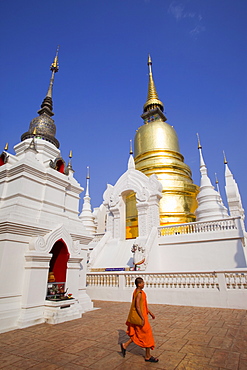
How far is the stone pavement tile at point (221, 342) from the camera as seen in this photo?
12.8ft

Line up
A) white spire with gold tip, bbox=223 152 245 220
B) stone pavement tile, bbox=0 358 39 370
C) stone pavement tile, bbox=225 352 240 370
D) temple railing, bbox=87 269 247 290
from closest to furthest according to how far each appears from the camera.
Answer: stone pavement tile, bbox=225 352 240 370
stone pavement tile, bbox=0 358 39 370
temple railing, bbox=87 269 247 290
white spire with gold tip, bbox=223 152 245 220

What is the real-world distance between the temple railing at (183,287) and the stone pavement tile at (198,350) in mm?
4168

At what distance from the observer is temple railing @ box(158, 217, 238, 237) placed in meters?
11.5

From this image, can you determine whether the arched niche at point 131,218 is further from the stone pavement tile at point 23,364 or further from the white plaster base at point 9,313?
the stone pavement tile at point 23,364

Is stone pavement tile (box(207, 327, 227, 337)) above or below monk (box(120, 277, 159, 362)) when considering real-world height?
below

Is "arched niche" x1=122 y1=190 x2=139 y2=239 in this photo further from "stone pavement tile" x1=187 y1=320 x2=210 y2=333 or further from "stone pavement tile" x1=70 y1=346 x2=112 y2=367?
"stone pavement tile" x1=70 y1=346 x2=112 y2=367

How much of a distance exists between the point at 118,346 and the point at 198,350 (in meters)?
1.35

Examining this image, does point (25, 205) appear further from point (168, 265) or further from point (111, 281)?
point (168, 265)

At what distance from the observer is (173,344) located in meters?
4.06

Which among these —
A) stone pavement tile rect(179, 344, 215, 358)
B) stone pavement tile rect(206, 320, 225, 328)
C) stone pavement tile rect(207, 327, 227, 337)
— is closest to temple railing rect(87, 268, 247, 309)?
stone pavement tile rect(206, 320, 225, 328)

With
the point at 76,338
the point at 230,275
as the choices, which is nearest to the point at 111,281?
the point at 230,275

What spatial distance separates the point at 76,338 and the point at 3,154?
6499 mm

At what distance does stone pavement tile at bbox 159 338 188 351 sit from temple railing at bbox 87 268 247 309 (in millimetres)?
3944

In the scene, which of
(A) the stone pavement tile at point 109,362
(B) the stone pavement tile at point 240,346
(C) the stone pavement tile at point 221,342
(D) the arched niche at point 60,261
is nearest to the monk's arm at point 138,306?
(A) the stone pavement tile at point 109,362
